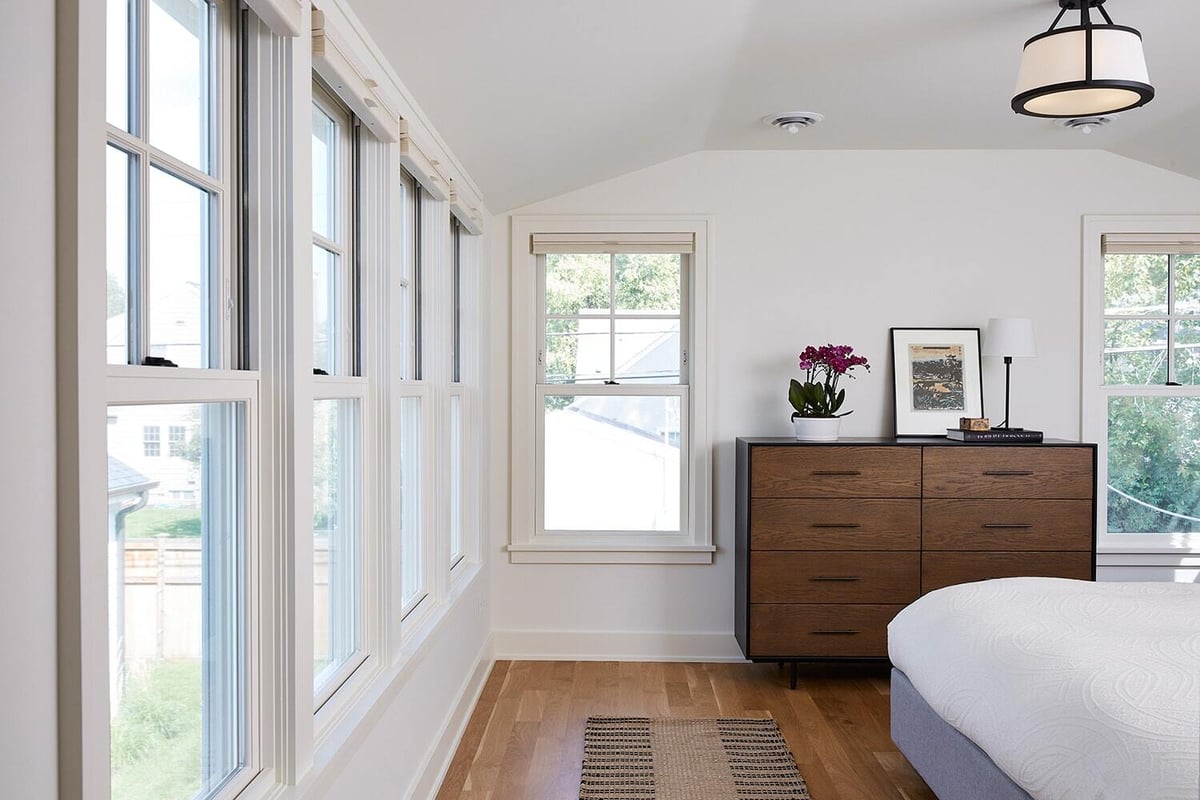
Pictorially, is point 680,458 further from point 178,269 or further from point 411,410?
point 178,269

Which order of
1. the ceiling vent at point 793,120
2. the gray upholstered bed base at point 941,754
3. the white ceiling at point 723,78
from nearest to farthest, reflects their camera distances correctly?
the gray upholstered bed base at point 941,754
the white ceiling at point 723,78
the ceiling vent at point 793,120

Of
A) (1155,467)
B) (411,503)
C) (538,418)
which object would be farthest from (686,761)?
(1155,467)

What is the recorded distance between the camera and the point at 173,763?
134cm

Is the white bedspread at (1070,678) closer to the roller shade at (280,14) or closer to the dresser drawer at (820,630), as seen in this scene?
the dresser drawer at (820,630)

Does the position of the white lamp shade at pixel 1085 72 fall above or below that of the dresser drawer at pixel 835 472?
above

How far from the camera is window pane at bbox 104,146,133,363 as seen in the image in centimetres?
119

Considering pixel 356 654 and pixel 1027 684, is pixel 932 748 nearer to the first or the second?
pixel 1027 684

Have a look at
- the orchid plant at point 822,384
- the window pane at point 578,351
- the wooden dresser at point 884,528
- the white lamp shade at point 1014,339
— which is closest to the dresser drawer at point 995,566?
the wooden dresser at point 884,528

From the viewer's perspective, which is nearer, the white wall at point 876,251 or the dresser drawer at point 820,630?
the dresser drawer at point 820,630

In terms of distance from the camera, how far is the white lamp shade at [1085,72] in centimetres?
228

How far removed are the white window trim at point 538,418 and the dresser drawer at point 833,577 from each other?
0.49 m

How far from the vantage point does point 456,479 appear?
143 inches

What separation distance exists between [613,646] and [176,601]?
3.27 m

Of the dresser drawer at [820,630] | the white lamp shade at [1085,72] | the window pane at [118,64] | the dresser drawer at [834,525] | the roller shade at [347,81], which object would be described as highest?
the white lamp shade at [1085,72]
